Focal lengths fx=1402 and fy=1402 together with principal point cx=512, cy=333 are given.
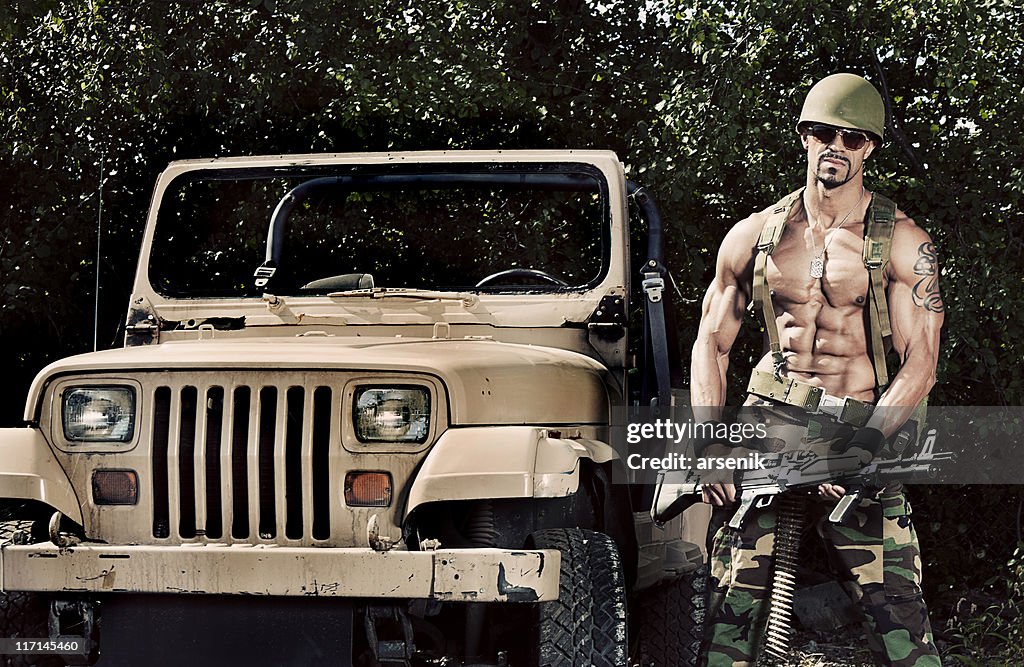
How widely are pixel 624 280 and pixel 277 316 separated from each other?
1.14m

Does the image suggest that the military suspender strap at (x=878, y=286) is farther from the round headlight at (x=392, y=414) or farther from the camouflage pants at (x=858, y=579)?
the round headlight at (x=392, y=414)

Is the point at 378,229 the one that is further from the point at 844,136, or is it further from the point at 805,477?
the point at 805,477

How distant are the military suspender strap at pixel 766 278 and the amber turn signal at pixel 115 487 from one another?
75.6 inches

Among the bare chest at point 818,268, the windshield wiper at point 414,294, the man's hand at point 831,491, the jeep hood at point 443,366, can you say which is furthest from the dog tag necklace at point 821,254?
the windshield wiper at point 414,294

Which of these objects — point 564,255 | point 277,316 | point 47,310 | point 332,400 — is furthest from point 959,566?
point 47,310

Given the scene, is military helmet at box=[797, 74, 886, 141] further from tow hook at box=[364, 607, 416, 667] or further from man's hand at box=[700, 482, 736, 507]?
tow hook at box=[364, 607, 416, 667]

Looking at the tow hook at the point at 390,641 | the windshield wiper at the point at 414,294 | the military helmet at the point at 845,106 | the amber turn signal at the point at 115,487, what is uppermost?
the military helmet at the point at 845,106

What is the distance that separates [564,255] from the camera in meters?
6.67

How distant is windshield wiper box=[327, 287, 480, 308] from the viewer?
4.53 meters

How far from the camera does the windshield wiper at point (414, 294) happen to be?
453 cm

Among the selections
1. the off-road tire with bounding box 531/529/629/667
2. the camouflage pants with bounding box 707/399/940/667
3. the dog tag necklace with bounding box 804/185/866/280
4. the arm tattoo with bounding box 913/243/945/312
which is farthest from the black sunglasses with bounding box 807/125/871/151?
the off-road tire with bounding box 531/529/629/667

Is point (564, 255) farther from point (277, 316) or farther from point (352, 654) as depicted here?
point (352, 654)

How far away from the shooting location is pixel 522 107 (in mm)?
6934

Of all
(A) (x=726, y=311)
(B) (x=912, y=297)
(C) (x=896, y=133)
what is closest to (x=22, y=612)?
(A) (x=726, y=311)
